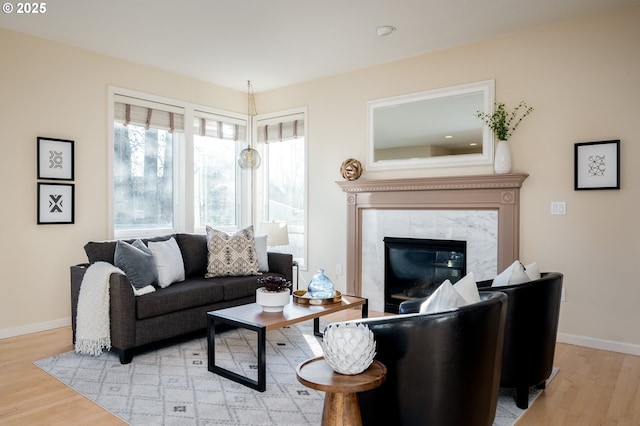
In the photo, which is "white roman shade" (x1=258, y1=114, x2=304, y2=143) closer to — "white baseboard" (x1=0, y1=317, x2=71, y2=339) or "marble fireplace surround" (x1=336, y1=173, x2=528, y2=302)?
"marble fireplace surround" (x1=336, y1=173, x2=528, y2=302)

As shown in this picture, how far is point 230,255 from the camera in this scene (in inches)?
171

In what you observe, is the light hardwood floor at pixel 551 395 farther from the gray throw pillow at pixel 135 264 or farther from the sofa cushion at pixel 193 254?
the sofa cushion at pixel 193 254

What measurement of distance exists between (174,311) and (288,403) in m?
1.42

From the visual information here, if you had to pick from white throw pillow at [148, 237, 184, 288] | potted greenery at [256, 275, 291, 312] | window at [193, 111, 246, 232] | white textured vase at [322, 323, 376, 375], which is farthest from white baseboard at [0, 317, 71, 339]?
white textured vase at [322, 323, 376, 375]

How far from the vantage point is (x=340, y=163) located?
5.23 m

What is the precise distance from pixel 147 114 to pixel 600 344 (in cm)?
496

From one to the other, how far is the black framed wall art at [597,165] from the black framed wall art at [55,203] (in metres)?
4.63

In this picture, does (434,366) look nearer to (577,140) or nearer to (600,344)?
(600,344)

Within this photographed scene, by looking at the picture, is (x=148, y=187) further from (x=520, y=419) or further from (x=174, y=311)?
(x=520, y=419)

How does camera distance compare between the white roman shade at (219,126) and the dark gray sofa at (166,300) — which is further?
the white roman shade at (219,126)

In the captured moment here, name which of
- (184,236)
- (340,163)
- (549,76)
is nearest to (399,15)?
(549,76)

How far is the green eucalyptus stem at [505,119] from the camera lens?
399 centimetres

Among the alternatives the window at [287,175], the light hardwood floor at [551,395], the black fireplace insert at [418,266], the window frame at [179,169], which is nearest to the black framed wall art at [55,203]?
the window frame at [179,169]

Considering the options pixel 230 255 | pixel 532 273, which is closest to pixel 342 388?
pixel 532 273
